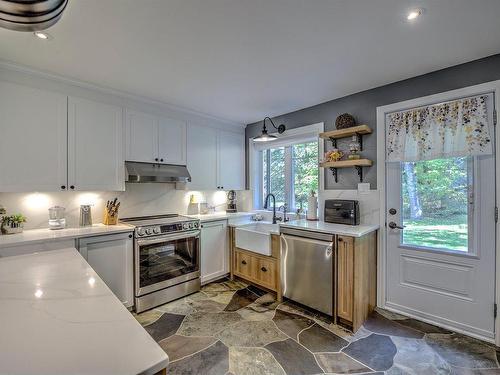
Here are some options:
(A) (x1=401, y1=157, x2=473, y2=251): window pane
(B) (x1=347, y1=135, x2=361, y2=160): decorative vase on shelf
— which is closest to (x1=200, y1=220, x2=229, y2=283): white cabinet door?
(B) (x1=347, y1=135, x2=361, y2=160): decorative vase on shelf

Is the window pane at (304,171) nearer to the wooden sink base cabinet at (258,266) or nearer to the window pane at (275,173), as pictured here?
the window pane at (275,173)

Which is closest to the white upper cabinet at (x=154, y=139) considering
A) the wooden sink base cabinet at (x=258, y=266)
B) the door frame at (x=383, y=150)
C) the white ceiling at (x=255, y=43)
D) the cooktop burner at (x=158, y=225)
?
the white ceiling at (x=255, y=43)

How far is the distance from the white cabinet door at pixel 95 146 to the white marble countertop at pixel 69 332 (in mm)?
1412

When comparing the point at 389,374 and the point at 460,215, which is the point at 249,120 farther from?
the point at 389,374

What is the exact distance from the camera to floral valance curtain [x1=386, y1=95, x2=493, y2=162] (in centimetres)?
210

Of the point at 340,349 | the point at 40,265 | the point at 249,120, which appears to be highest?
the point at 249,120

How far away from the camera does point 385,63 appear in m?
2.15

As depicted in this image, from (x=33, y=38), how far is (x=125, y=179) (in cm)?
144

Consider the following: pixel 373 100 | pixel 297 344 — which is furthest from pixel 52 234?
pixel 373 100

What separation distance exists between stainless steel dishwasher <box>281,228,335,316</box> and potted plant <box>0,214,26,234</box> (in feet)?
8.43

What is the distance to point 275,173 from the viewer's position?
392 cm

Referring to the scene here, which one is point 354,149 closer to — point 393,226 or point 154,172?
point 393,226

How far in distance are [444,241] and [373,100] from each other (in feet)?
5.18

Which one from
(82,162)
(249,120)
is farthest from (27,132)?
(249,120)
